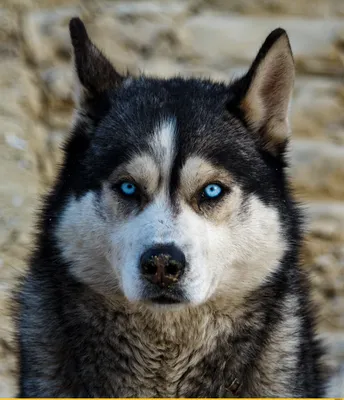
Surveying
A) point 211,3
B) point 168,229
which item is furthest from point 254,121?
point 211,3

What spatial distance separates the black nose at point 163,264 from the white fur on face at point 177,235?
3 centimetres

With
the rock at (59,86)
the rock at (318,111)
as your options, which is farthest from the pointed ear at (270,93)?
the rock at (59,86)

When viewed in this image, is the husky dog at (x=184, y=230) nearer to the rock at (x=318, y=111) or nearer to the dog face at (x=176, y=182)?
the dog face at (x=176, y=182)

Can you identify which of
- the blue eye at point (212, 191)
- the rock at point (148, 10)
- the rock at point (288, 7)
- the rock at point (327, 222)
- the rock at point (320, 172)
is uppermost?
the rock at point (288, 7)

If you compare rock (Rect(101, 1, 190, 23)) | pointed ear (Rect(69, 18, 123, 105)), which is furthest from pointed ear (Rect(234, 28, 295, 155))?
rock (Rect(101, 1, 190, 23))

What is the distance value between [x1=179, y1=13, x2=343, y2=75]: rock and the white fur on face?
351cm

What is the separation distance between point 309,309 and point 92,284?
1.13 m

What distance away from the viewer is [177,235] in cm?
388

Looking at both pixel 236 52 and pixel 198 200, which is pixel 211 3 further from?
pixel 198 200

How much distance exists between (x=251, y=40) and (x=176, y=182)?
3.74 m

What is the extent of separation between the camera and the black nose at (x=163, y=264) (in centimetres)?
382

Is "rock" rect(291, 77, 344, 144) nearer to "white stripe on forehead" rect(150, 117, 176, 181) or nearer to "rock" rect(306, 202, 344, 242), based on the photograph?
"rock" rect(306, 202, 344, 242)

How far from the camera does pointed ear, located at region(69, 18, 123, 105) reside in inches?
175

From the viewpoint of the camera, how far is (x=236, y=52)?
7.62m
